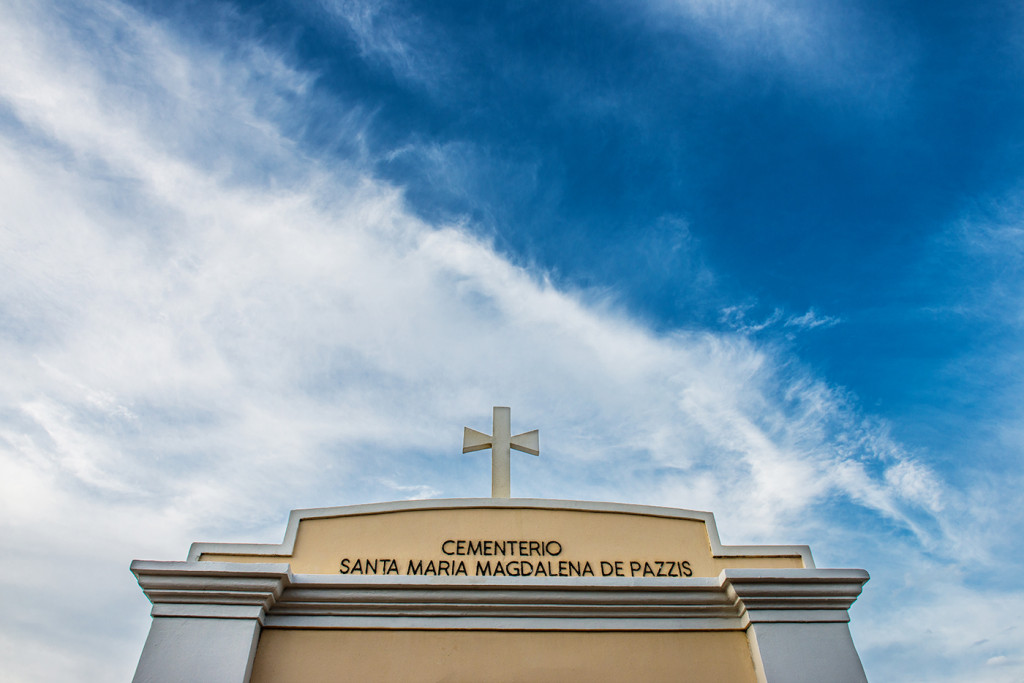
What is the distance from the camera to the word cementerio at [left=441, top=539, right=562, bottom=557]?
279 inches

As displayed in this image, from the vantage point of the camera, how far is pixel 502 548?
714 cm

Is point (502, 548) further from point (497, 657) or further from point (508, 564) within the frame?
point (497, 657)

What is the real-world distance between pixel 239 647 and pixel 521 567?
2.75 metres

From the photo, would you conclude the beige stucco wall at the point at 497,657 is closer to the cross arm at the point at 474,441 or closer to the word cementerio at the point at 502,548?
the word cementerio at the point at 502,548

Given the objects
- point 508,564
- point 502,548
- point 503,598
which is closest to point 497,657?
point 503,598

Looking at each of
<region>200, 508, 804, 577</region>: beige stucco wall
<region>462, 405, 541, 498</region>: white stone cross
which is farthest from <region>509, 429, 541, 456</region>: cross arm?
<region>200, 508, 804, 577</region>: beige stucco wall

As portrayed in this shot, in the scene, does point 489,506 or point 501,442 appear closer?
point 489,506

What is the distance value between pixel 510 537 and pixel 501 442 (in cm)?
164

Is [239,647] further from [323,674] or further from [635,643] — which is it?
[635,643]

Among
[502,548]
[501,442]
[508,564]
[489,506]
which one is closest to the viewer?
[508,564]

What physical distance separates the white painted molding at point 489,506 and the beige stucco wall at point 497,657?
868 mm

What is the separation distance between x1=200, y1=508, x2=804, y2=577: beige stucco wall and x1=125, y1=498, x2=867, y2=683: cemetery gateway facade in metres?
0.02

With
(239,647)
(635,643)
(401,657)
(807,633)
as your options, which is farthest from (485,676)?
(807,633)

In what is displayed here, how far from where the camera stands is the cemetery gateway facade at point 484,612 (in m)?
6.37
